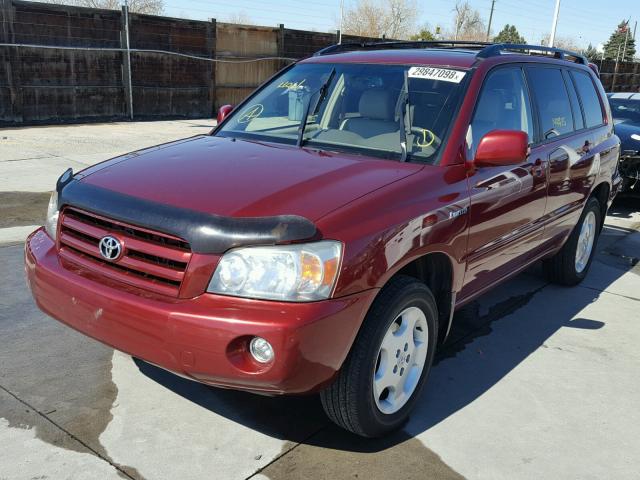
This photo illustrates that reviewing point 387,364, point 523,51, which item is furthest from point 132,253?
point 523,51

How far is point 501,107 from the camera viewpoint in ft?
12.9

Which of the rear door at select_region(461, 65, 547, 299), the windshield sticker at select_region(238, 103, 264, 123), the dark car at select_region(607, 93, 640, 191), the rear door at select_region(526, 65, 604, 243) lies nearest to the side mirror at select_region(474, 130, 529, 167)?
the rear door at select_region(461, 65, 547, 299)

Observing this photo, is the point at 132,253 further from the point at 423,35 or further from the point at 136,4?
the point at 423,35

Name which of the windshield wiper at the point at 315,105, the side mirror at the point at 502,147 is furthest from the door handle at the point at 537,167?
the windshield wiper at the point at 315,105

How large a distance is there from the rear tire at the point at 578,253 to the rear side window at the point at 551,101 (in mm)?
946

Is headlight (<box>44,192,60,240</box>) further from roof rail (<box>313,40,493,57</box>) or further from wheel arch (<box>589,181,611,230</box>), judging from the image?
wheel arch (<box>589,181,611,230</box>)

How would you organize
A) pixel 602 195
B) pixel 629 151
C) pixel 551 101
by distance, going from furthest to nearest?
pixel 629 151, pixel 602 195, pixel 551 101

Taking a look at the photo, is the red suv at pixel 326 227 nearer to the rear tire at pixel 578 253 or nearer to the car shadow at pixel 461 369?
the car shadow at pixel 461 369

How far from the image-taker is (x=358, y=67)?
13.3 feet

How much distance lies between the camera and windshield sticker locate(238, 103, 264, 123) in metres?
4.23

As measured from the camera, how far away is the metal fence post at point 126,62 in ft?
48.9

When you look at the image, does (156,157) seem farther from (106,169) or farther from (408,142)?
(408,142)

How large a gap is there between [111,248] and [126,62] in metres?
13.5

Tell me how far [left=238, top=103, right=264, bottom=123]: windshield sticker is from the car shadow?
1.70m
